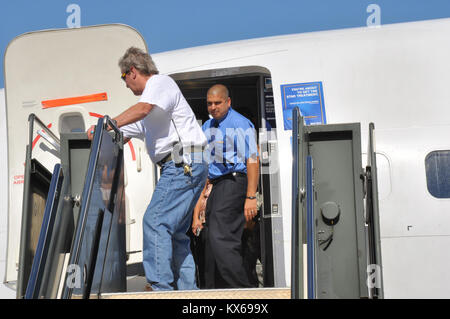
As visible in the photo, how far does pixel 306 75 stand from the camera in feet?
18.0

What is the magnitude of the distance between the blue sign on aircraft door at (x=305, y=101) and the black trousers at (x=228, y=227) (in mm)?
748

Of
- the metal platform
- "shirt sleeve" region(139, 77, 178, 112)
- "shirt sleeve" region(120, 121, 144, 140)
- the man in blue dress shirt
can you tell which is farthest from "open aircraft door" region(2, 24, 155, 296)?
the metal platform

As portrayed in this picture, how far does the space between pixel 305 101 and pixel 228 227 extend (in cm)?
135

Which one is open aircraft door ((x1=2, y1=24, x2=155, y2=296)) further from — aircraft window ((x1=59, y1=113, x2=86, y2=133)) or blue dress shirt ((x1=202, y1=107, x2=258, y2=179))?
blue dress shirt ((x1=202, y1=107, x2=258, y2=179))

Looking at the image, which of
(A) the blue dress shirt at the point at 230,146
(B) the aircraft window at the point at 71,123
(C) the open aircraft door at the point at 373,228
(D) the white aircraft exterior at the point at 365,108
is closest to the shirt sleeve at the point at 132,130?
(A) the blue dress shirt at the point at 230,146

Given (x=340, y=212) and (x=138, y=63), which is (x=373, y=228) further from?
(x=138, y=63)

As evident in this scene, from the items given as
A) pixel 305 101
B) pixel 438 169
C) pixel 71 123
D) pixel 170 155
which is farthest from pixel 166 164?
pixel 438 169

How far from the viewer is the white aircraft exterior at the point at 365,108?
16.0ft

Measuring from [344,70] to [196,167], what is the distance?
1869 mm

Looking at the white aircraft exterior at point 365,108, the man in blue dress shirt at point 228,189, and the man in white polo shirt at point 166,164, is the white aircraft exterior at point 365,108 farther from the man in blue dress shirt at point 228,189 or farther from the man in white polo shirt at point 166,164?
the man in white polo shirt at point 166,164

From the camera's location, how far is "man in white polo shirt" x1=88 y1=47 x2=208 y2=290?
13.7 ft

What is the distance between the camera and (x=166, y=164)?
173 inches

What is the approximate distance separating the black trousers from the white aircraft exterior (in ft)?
1.27
